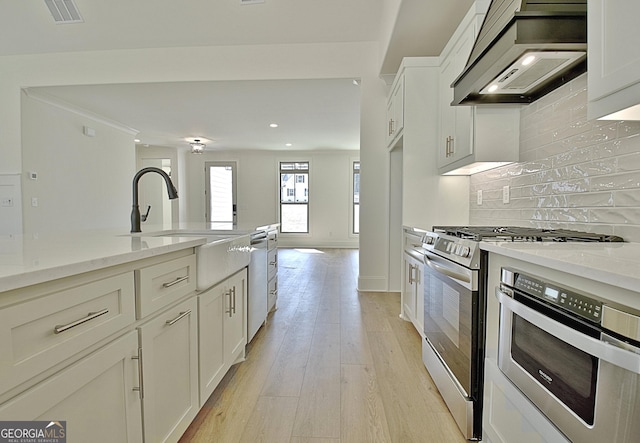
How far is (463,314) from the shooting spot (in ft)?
4.73

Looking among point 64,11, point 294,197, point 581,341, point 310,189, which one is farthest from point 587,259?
point 294,197

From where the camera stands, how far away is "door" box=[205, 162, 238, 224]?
8672mm

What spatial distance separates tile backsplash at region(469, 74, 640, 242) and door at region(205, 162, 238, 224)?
293 inches

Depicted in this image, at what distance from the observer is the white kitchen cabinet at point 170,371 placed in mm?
1064

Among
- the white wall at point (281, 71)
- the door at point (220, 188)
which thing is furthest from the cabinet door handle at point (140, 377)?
the door at point (220, 188)

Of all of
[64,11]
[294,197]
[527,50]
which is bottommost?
[294,197]

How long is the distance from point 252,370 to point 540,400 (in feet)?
5.12

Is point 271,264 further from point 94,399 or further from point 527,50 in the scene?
point 527,50

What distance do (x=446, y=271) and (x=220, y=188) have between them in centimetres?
800

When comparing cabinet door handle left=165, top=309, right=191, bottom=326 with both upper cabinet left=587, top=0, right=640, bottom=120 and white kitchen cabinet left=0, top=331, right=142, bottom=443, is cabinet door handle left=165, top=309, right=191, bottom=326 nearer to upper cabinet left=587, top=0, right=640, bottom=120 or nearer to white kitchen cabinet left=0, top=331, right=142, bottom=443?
white kitchen cabinet left=0, top=331, right=142, bottom=443

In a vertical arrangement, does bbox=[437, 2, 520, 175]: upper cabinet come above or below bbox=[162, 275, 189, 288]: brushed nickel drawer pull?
above

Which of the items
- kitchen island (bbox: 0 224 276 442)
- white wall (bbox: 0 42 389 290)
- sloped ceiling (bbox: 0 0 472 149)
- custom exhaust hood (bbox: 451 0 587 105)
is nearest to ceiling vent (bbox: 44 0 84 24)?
sloped ceiling (bbox: 0 0 472 149)

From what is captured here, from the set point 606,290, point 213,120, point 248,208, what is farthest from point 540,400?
point 248,208

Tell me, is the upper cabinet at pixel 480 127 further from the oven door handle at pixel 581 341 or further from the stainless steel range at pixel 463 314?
the oven door handle at pixel 581 341
